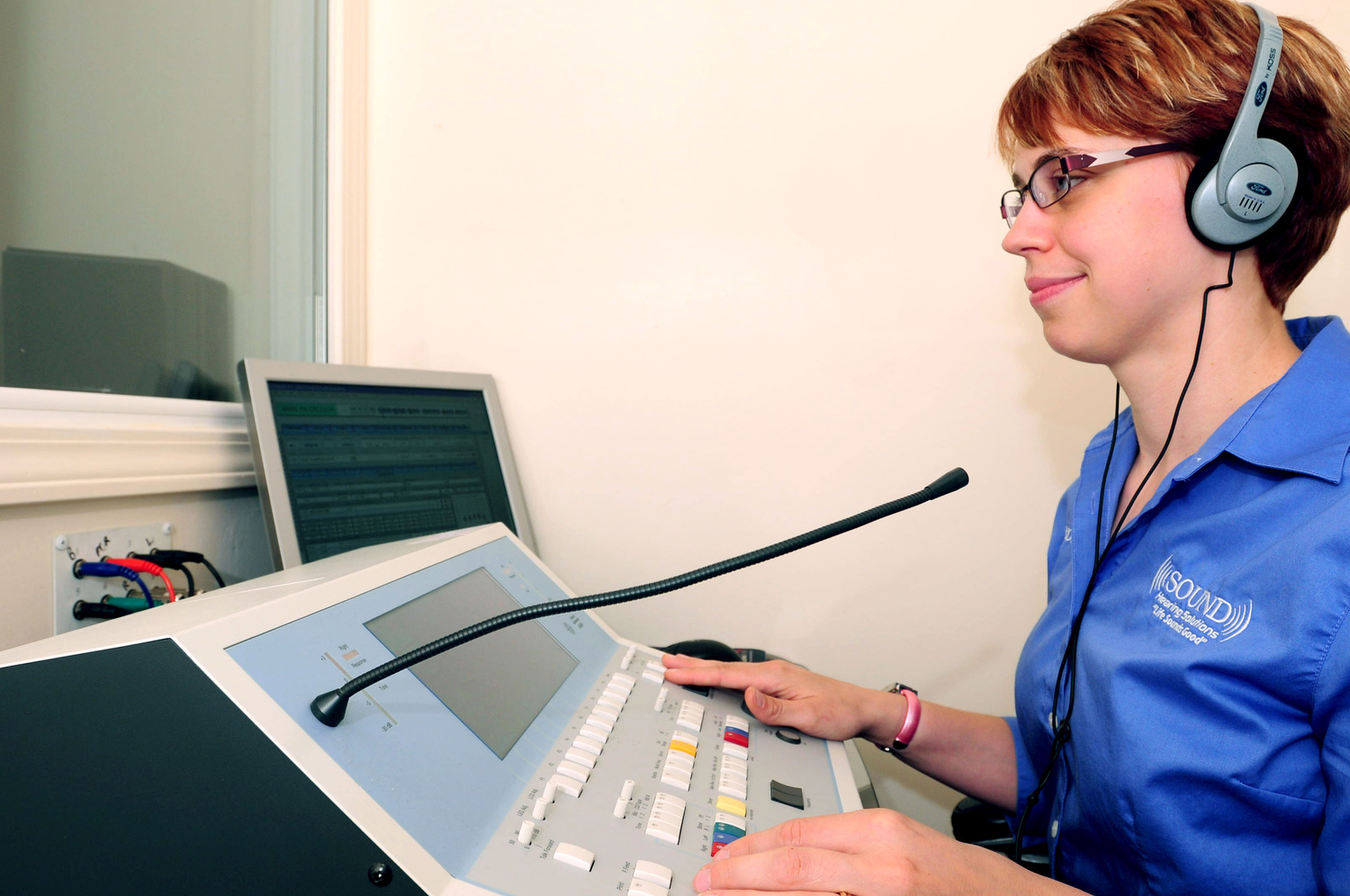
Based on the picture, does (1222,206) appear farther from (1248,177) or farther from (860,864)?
(860,864)

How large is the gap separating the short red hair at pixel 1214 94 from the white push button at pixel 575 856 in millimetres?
724

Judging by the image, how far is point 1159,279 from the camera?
26.4 inches

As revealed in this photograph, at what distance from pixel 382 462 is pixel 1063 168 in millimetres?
876

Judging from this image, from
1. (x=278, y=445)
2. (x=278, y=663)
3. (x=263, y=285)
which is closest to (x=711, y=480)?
(x=278, y=445)

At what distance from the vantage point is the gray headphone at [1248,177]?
23.9 inches

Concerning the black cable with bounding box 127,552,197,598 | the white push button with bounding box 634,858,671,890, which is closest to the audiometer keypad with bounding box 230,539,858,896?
the white push button with bounding box 634,858,671,890

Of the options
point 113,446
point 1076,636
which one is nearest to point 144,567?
point 113,446

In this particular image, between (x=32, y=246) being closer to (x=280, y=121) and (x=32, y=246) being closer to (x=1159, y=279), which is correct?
(x=280, y=121)

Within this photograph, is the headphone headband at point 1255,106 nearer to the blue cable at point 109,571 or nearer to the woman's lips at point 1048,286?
the woman's lips at point 1048,286

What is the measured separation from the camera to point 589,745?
1.84 feet

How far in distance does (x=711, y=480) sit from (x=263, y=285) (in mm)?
765

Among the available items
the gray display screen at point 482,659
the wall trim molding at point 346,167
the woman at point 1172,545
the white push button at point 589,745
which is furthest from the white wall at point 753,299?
the white push button at point 589,745

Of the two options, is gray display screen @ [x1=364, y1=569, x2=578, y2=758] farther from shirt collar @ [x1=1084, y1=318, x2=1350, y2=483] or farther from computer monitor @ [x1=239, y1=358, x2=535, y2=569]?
shirt collar @ [x1=1084, y1=318, x2=1350, y2=483]

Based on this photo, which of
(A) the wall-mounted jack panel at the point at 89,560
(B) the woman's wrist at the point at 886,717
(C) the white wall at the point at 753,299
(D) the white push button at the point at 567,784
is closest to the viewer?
(D) the white push button at the point at 567,784
